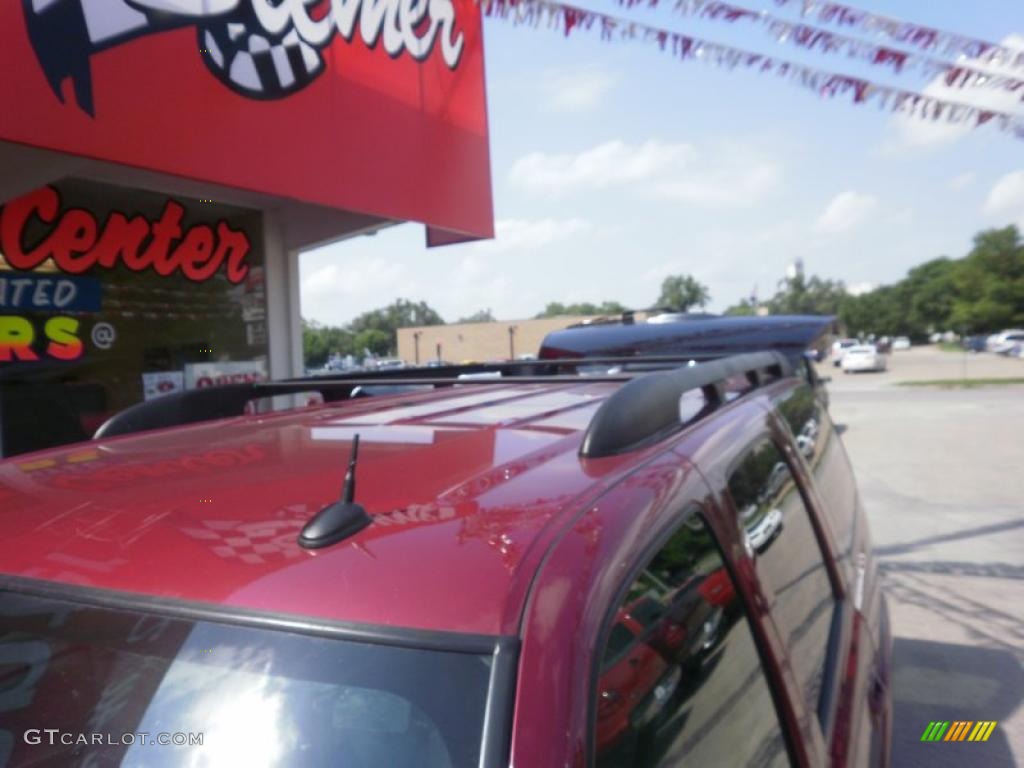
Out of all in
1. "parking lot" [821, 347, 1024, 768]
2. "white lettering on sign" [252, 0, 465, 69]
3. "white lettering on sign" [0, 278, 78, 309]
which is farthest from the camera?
"white lettering on sign" [0, 278, 78, 309]

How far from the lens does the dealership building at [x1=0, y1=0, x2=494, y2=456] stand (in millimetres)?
5102

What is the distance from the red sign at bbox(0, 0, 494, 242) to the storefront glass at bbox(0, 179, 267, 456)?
1790 millimetres

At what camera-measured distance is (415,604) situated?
41.4 inches

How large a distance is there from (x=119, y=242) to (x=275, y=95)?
7.51ft

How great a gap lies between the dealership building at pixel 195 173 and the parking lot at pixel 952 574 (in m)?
5.04

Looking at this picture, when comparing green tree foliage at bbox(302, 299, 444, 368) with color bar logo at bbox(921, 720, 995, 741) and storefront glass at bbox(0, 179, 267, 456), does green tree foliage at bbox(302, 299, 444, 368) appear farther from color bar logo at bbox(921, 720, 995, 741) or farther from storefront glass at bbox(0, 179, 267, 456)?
color bar logo at bbox(921, 720, 995, 741)

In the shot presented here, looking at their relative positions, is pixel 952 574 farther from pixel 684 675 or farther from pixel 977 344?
pixel 977 344

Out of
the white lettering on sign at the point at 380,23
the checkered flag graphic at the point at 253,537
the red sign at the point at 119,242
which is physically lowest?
the checkered flag graphic at the point at 253,537

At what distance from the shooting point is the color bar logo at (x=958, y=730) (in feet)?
12.1

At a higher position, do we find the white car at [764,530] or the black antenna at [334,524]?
the black antenna at [334,524]

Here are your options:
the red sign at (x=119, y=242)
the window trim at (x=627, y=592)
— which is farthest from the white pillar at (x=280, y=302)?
the window trim at (x=627, y=592)

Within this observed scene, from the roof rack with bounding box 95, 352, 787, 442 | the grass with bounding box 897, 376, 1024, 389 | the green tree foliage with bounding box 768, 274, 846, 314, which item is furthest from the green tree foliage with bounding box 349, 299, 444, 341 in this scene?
the roof rack with bounding box 95, 352, 787, 442

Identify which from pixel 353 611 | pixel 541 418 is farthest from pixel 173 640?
pixel 541 418

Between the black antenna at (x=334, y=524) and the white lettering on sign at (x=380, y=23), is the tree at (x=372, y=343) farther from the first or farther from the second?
the black antenna at (x=334, y=524)
